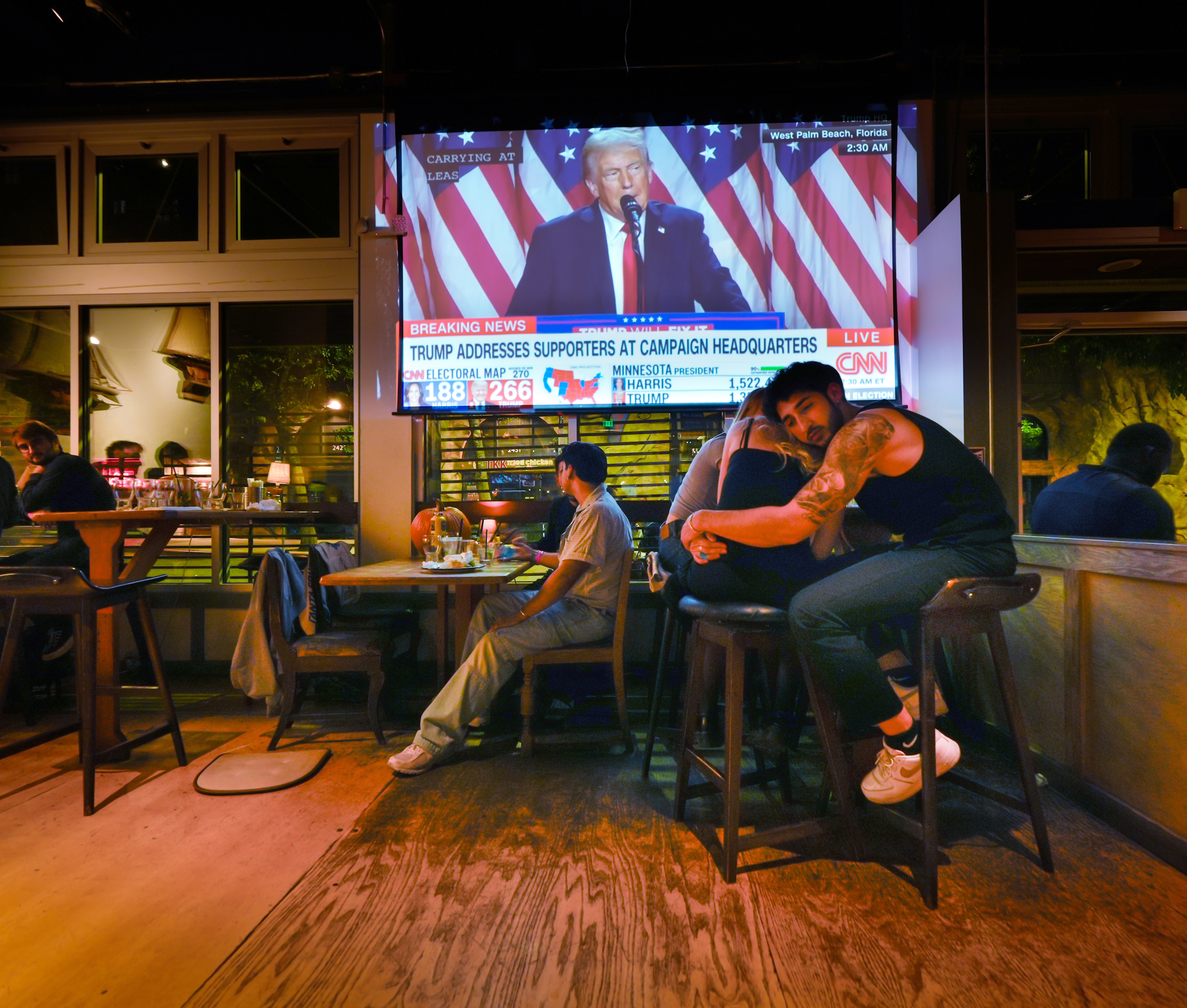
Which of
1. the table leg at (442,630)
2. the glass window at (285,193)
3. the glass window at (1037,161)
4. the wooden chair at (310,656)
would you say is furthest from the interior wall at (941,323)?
the glass window at (285,193)

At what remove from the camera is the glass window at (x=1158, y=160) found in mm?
4426

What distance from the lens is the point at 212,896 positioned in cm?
195

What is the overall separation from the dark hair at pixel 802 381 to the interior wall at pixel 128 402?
430cm

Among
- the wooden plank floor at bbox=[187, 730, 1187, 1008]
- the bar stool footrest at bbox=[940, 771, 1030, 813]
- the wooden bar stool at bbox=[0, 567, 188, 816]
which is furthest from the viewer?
the wooden bar stool at bbox=[0, 567, 188, 816]

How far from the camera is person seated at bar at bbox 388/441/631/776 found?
2.86m

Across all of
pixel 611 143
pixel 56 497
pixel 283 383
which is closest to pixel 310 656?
pixel 56 497

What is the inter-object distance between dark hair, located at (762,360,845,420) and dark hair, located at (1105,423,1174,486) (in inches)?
67.6

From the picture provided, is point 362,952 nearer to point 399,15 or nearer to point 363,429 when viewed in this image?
point 363,429

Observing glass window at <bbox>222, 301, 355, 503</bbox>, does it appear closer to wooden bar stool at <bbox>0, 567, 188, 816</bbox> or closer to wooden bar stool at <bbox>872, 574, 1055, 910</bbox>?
wooden bar stool at <bbox>0, 567, 188, 816</bbox>

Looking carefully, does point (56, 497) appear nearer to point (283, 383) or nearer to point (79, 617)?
point (283, 383)

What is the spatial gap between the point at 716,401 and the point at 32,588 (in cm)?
353

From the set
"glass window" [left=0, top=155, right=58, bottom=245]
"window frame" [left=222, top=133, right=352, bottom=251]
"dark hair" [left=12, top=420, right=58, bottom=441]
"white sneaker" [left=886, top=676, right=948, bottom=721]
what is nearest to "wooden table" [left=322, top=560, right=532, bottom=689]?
"white sneaker" [left=886, top=676, right=948, bottom=721]

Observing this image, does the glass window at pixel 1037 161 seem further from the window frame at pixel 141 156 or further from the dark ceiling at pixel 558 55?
the window frame at pixel 141 156

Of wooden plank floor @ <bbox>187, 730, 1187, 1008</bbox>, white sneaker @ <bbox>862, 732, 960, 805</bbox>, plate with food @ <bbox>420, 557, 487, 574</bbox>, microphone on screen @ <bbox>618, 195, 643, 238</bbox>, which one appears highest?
microphone on screen @ <bbox>618, 195, 643, 238</bbox>
